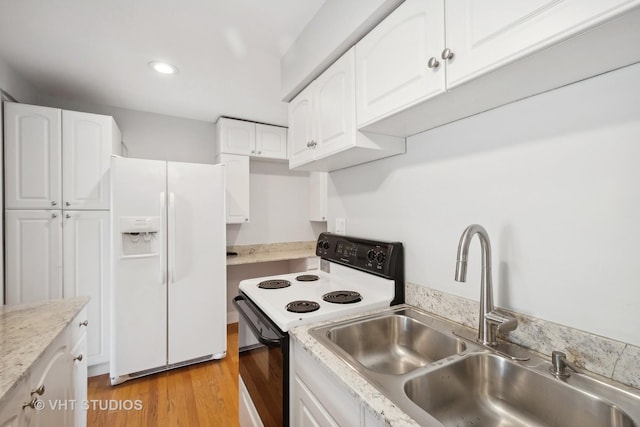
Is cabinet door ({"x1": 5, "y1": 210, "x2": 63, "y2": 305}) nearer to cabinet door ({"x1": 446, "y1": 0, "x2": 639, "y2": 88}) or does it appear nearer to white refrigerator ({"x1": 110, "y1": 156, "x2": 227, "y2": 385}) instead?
white refrigerator ({"x1": 110, "y1": 156, "x2": 227, "y2": 385})

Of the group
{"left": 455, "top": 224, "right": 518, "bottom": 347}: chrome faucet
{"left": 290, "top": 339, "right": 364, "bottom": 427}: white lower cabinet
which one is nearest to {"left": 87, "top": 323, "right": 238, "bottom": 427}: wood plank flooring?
{"left": 290, "top": 339, "right": 364, "bottom": 427}: white lower cabinet

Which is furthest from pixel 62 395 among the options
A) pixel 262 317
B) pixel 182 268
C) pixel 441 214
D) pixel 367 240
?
pixel 441 214

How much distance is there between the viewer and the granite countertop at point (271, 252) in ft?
10.4

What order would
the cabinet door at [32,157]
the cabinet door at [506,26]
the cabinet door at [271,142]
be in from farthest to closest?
the cabinet door at [271,142], the cabinet door at [32,157], the cabinet door at [506,26]

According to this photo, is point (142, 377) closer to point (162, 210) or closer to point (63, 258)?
point (63, 258)

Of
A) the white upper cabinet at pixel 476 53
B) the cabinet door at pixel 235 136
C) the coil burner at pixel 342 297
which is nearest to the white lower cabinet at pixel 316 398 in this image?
the coil burner at pixel 342 297

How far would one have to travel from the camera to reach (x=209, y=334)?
250 cm

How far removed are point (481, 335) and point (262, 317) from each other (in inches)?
34.2

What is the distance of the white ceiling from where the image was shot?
5.01ft

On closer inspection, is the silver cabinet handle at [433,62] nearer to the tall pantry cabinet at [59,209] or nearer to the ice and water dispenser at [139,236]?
the ice and water dispenser at [139,236]

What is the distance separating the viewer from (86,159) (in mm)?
2297

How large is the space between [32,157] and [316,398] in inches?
106

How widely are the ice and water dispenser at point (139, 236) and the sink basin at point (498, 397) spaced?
221 centimetres

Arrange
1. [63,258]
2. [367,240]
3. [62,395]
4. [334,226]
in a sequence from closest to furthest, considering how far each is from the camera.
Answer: [62,395] < [367,240] < [334,226] < [63,258]
